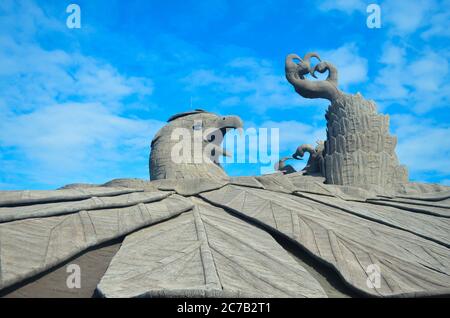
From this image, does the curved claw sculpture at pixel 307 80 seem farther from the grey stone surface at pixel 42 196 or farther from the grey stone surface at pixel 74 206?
the grey stone surface at pixel 42 196

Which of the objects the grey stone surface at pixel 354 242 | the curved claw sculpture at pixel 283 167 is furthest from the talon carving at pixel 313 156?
the grey stone surface at pixel 354 242

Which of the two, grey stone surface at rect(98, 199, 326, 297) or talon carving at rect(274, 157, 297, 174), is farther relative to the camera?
talon carving at rect(274, 157, 297, 174)

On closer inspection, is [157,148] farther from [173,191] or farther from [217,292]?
[217,292]

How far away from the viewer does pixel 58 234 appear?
4.77 metres

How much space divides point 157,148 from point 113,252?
4.00 meters

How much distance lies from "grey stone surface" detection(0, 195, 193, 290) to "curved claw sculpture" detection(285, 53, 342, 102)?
5.47m

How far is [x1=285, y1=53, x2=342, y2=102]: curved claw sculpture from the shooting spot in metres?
10.3

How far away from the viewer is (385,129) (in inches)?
356

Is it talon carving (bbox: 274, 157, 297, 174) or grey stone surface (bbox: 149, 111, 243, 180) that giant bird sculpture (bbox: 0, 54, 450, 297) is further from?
talon carving (bbox: 274, 157, 297, 174)

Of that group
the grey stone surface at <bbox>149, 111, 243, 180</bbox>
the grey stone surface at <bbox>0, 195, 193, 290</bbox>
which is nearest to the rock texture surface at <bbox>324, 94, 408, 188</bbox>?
the grey stone surface at <bbox>149, 111, 243, 180</bbox>

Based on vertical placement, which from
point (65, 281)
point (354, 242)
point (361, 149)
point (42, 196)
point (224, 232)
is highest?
point (361, 149)

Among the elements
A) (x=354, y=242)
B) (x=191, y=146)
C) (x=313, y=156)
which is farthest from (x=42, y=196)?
(x=313, y=156)

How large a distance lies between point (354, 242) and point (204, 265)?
207cm

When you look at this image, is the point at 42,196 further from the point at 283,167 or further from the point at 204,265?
the point at 283,167
